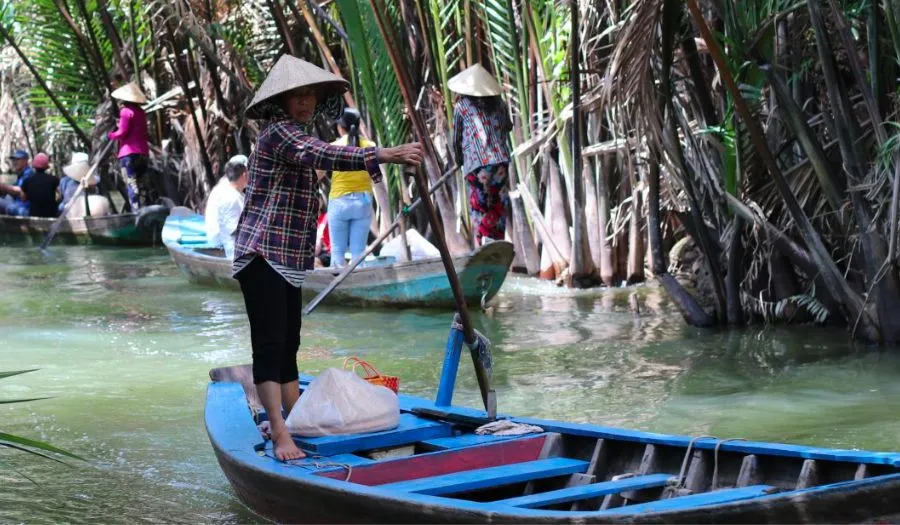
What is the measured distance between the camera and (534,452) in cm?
468

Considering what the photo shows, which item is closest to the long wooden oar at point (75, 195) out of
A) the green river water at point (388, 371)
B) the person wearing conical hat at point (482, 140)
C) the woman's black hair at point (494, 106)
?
the green river water at point (388, 371)

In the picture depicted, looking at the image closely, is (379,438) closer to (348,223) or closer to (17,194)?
(348,223)

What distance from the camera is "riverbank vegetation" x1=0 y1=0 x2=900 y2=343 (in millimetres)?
7172

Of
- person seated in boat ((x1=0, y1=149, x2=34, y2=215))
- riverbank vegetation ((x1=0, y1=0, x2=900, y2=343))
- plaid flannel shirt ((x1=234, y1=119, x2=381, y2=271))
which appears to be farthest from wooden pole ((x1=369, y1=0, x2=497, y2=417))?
person seated in boat ((x1=0, y1=149, x2=34, y2=215))

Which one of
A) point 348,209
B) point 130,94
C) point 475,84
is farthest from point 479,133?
point 130,94

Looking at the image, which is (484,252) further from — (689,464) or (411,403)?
(689,464)

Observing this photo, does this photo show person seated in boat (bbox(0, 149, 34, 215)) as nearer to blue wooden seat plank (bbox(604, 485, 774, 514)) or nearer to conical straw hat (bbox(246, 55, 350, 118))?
conical straw hat (bbox(246, 55, 350, 118))

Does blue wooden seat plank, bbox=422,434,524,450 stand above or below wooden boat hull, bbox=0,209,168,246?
below

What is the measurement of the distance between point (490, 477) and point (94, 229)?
12.7 meters

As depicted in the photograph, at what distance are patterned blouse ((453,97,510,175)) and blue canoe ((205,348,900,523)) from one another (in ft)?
15.6

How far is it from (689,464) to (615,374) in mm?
3000

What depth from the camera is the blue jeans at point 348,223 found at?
10.1 metres

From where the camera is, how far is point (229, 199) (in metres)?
10.2

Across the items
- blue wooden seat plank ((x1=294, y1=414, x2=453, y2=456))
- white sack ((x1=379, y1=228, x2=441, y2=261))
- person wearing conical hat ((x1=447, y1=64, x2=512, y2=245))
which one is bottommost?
blue wooden seat plank ((x1=294, y1=414, x2=453, y2=456))
